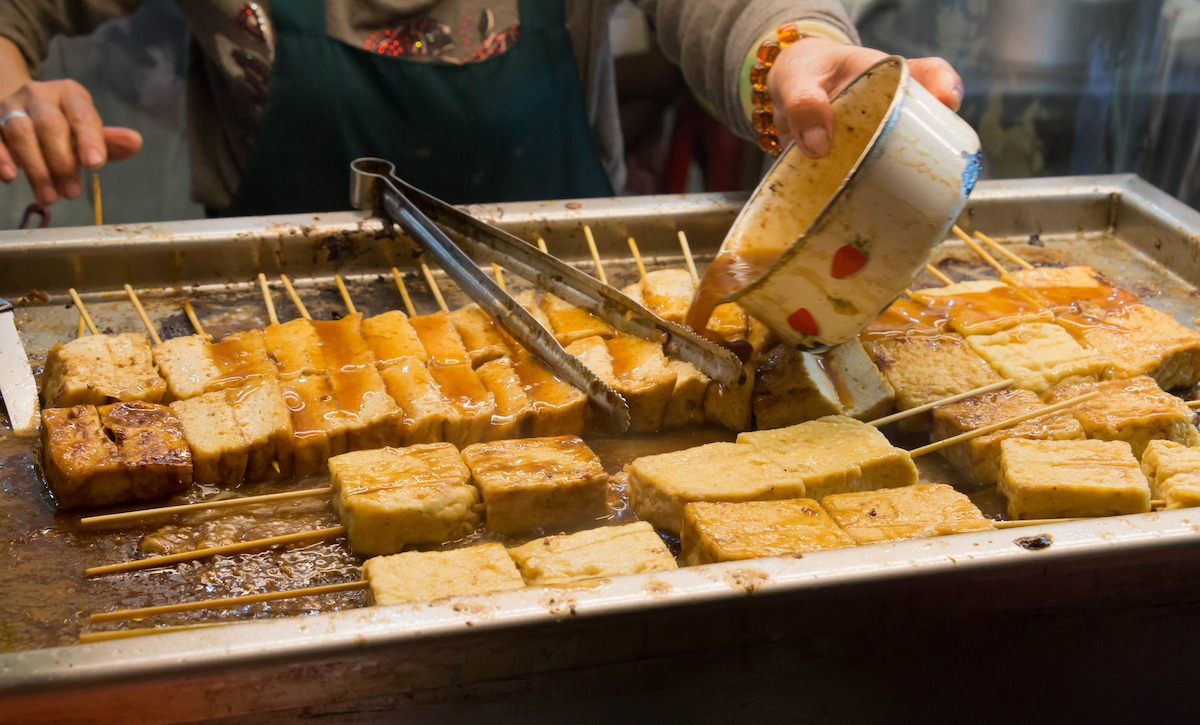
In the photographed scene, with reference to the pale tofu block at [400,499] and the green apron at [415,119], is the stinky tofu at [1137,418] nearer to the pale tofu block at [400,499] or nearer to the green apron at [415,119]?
the pale tofu block at [400,499]

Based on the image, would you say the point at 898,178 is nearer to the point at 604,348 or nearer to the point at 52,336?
the point at 604,348

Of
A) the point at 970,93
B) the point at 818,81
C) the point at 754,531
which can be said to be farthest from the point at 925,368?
the point at 970,93

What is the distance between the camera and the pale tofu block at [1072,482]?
2541 mm

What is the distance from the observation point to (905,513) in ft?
8.20

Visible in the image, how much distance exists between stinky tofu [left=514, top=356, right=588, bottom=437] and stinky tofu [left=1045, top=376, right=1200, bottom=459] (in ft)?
4.63

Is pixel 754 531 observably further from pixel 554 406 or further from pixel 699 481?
pixel 554 406

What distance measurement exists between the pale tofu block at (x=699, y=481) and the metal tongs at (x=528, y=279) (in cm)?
28

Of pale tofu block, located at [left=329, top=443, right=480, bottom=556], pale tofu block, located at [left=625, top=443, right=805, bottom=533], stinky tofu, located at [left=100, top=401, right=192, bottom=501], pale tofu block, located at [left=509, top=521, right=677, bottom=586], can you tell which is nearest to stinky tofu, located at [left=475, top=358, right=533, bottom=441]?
pale tofu block, located at [left=329, top=443, right=480, bottom=556]

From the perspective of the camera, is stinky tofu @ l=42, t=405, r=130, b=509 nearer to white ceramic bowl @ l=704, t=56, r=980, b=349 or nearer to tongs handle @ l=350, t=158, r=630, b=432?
tongs handle @ l=350, t=158, r=630, b=432

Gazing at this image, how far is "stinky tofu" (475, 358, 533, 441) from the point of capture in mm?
2822

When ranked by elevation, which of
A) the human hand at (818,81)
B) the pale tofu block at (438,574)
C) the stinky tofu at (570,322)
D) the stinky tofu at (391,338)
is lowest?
the pale tofu block at (438,574)

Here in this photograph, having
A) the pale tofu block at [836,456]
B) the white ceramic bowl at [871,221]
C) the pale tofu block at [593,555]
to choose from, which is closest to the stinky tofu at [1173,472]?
the pale tofu block at [836,456]

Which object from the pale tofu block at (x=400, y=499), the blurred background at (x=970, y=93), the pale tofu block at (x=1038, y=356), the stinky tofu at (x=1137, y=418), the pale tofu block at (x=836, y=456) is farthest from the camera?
the blurred background at (x=970, y=93)

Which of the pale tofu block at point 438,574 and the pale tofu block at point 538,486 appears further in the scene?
the pale tofu block at point 538,486
